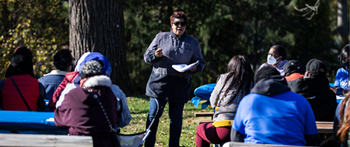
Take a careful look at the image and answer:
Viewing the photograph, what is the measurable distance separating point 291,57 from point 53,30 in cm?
1086

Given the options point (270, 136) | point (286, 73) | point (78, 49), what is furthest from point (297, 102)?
point (78, 49)

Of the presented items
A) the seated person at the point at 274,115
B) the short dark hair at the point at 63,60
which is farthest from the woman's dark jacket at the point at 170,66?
the seated person at the point at 274,115

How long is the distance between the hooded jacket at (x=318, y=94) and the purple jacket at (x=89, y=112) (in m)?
2.20

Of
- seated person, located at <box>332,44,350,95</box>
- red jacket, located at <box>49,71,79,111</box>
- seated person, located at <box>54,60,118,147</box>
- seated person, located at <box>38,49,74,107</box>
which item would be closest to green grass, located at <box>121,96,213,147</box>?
seated person, located at <box>38,49,74,107</box>

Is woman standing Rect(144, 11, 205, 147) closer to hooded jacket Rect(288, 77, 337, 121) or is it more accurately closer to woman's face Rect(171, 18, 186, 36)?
woman's face Rect(171, 18, 186, 36)

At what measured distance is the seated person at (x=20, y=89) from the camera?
3.67 meters

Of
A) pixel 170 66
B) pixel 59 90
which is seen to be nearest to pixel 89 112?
pixel 59 90

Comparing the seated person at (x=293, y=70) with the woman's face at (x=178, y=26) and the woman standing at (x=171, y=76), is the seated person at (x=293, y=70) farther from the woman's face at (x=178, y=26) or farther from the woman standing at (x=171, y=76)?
the woman's face at (x=178, y=26)

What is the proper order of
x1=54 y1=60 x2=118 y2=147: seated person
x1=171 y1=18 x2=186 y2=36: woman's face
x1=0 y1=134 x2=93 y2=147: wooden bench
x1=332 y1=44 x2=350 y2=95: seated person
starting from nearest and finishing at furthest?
x1=0 y1=134 x2=93 y2=147: wooden bench → x1=54 y1=60 x2=118 y2=147: seated person → x1=171 y1=18 x2=186 y2=36: woman's face → x1=332 y1=44 x2=350 y2=95: seated person

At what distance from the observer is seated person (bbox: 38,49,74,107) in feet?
14.0

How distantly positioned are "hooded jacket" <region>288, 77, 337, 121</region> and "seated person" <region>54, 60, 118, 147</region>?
2.19 meters

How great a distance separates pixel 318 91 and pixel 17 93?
3.34 m

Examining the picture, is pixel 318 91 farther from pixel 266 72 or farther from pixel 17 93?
pixel 17 93

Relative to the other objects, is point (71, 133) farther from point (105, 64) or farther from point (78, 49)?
point (78, 49)
